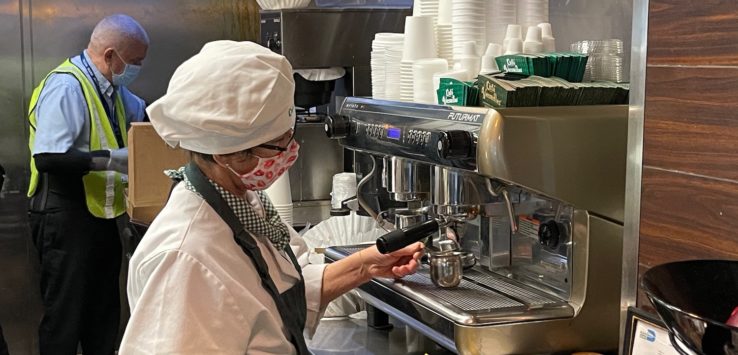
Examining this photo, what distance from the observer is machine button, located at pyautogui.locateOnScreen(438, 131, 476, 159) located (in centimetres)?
180

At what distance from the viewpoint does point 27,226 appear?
4695 millimetres

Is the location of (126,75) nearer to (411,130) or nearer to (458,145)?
(411,130)

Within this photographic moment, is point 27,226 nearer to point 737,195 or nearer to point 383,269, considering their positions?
point 383,269

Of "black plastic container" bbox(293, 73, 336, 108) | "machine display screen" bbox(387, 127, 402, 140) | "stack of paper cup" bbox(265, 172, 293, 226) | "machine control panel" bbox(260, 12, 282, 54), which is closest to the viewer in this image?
"machine display screen" bbox(387, 127, 402, 140)

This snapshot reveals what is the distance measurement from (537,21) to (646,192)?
0.70 m

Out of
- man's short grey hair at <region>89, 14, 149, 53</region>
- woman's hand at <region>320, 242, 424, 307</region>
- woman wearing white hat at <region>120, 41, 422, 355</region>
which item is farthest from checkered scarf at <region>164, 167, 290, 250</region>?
man's short grey hair at <region>89, 14, 149, 53</region>

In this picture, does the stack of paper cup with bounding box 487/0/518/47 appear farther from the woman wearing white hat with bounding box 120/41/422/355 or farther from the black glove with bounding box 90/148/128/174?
the black glove with bounding box 90/148/128/174

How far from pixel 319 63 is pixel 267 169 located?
1.85 metres

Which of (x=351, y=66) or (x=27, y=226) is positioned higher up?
(x=351, y=66)

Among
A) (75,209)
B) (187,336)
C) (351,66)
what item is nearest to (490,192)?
(187,336)

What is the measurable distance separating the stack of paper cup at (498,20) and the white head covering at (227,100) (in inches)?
25.8

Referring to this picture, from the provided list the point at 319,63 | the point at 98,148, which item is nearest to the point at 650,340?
the point at 319,63

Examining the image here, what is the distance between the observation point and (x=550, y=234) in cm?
195

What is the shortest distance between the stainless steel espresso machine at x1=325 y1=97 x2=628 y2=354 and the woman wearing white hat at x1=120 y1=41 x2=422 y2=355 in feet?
1.00
